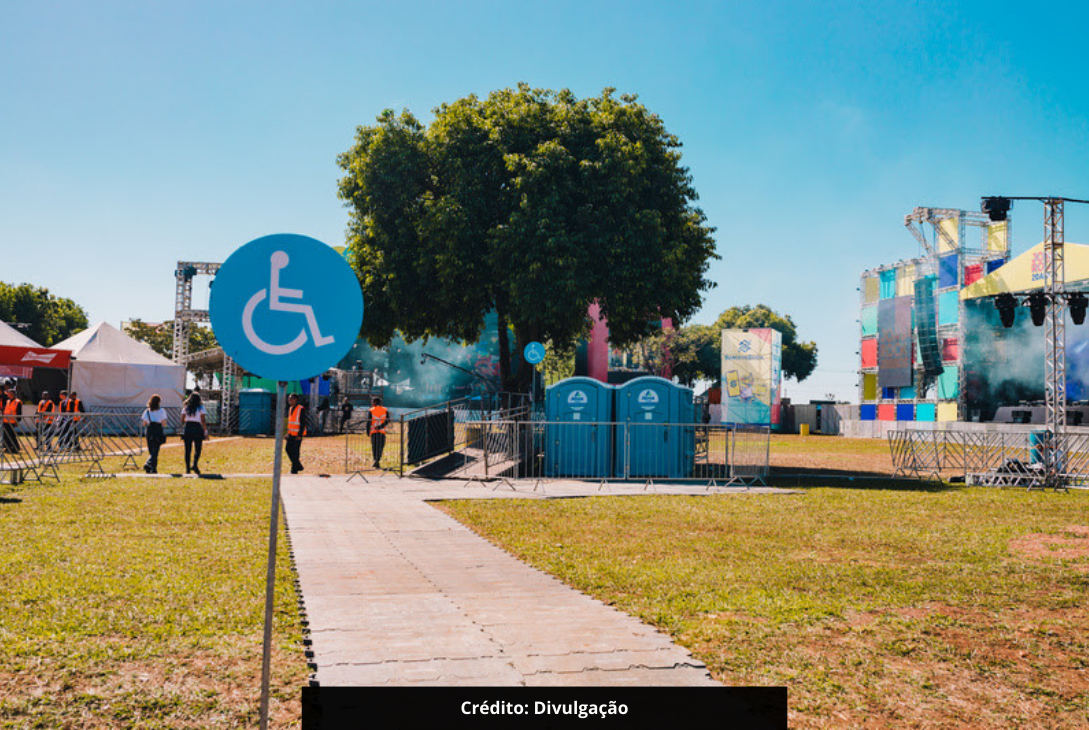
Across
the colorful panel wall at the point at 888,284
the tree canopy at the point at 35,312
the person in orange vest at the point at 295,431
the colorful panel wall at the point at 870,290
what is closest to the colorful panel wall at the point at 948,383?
the colorful panel wall at the point at 888,284

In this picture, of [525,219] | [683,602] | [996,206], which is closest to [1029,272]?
[996,206]

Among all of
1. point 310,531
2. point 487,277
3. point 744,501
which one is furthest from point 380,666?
point 487,277

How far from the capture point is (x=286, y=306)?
11.8ft

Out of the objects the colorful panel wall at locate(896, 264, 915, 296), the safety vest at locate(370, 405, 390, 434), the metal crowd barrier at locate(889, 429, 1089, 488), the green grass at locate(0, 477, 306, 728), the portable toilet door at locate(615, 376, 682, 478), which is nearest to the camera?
the green grass at locate(0, 477, 306, 728)

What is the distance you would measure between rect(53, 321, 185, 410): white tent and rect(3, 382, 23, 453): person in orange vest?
529 inches

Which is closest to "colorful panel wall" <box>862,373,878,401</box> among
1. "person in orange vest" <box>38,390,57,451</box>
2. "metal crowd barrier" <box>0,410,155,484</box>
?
"metal crowd barrier" <box>0,410,155,484</box>

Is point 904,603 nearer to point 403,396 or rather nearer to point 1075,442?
point 1075,442

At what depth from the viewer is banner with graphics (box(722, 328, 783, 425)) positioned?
3997cm

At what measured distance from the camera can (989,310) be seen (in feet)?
148

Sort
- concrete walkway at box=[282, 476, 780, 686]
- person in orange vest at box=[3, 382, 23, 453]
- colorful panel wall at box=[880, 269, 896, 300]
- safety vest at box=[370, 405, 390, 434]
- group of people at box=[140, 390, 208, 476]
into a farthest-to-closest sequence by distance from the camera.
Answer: colorful panel wall at box=[880, 269, 896, 300], safety vest at box=[370, 405, 390, 434], group of people at box=[140, 390, 208, 476], person in orange vest at box=[3, 382, 23, 453], concrete walkway at box=[282, 476, 780, 686]

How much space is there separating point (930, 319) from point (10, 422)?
50.9m

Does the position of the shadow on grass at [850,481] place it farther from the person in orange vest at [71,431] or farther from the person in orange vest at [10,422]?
the person in orange vest at [10,422]

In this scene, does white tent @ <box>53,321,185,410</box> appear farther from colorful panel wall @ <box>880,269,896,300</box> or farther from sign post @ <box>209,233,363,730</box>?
colorful panel wall @ <box>880,269,896,300</box>

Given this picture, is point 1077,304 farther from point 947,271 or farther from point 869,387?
point 869,387
